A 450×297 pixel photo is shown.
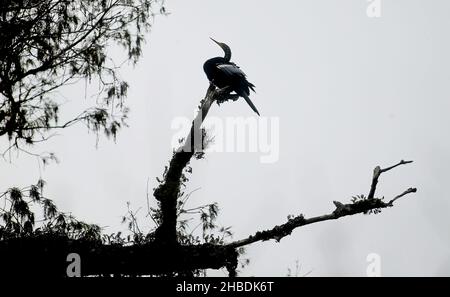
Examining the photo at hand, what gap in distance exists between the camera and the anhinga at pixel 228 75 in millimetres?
7008

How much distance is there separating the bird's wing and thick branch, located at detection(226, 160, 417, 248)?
2862mm

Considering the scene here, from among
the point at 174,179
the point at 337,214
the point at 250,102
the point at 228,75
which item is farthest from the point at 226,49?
the point at 337,214

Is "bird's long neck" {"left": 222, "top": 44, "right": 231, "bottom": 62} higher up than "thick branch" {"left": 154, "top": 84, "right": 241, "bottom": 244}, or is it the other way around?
A: "bird's long neck" {"left": 222, "top": 44, "right": 231, "bottom": 62}

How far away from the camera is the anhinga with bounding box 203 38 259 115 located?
701 cm

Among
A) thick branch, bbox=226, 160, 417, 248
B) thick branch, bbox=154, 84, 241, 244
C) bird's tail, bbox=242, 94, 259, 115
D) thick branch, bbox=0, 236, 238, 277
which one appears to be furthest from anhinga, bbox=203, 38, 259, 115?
thick branch, bbox=0, 236, 238, 277

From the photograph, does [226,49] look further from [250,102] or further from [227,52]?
[250,102]

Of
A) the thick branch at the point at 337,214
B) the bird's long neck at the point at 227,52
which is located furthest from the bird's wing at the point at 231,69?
the thick branch at the point at 337,214

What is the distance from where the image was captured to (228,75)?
7.11 meters

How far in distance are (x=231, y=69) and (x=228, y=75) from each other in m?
0.17

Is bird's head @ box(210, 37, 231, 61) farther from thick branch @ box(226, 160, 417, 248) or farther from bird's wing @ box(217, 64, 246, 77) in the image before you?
thick branch @ box(226, 160, 417, 248)

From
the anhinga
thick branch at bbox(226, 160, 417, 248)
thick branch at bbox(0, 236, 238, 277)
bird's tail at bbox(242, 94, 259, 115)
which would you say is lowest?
thick branch at bbox(0, 236, 238, 277)
